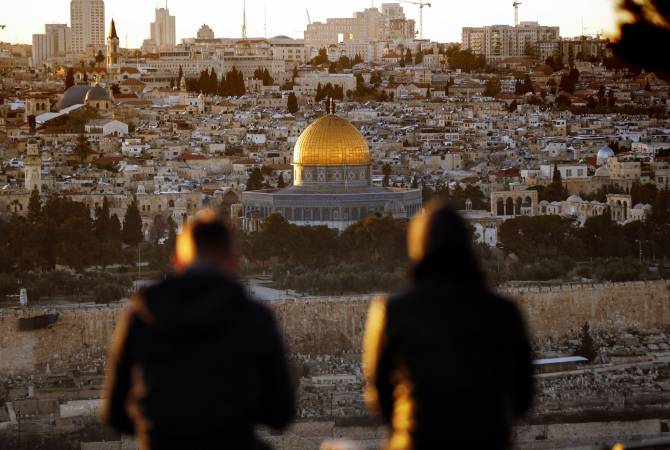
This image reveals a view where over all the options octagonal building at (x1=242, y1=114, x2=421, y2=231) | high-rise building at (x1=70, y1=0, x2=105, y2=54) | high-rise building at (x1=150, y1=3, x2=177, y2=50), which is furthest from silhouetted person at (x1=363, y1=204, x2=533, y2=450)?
high-rise building at (x1=150, y1=3, x2=177, y2=50)

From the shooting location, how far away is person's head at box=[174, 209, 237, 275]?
6762mm

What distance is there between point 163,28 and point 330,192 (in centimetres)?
13664

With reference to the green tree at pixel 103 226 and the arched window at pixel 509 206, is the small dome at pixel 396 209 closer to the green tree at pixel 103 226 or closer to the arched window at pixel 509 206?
the arched window at pixel 509 206

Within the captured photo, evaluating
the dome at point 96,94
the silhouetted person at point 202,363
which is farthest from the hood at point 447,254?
the dome at point 96,94

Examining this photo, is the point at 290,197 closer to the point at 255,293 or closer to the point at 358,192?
the point at 358,192

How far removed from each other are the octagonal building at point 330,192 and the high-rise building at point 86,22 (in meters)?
127

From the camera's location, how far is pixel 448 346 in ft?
22.1

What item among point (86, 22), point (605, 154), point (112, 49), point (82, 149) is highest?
point (86, 22)

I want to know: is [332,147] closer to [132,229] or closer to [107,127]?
[132,229]

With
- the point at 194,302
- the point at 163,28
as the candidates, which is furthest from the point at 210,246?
the point at 163,28

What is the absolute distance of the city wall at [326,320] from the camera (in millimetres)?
32750

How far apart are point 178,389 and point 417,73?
122500 millimetres

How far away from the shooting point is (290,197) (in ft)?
154

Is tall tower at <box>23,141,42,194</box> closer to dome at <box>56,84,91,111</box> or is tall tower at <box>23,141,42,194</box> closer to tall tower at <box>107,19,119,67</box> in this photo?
dome at <box>56,84,91,111</box>
